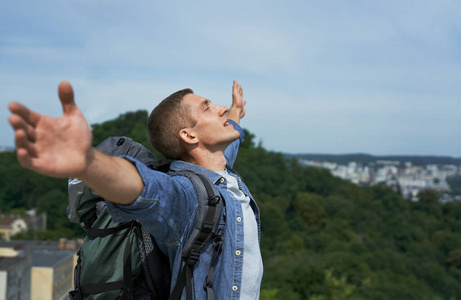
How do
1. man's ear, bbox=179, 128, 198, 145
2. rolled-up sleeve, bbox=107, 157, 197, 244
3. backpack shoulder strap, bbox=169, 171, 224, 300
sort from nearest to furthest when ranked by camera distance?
1. rolled-up sleeve, bbox=107, 157, 197, 244
2. backpack shoulder strap, bbox=169, 171, 224, 300
3. man's ear, bbox=179, 128, 198, 145

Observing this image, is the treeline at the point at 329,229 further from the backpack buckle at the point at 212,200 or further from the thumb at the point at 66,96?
the thumb at the point at 66,96

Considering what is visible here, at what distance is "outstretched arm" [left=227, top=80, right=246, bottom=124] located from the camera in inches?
129

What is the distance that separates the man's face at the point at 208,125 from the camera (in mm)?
2287

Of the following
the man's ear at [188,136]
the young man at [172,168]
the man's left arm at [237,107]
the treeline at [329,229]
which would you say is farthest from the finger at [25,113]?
the treeline at [329,229]

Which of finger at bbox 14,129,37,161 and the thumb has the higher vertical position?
the thumb

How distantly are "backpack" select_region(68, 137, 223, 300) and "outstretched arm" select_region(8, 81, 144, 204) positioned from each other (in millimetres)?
461

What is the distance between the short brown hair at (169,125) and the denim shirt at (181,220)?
25 cm

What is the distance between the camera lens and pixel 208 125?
230cm

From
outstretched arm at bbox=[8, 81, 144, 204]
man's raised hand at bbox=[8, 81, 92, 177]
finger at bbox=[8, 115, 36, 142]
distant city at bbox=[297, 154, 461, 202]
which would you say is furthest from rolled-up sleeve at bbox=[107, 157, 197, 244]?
distant city at bbox=[297, 154, 461, 202]

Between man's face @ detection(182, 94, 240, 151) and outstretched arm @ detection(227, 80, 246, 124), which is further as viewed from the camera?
outstretched arm @ detection(227, 80, 246, 124)

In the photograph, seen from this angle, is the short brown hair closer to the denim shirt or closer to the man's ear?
the man's ear

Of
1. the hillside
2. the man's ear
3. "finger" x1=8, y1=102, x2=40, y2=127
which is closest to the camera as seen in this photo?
"finger" x1=8, y1=102, x2=40, y2=127

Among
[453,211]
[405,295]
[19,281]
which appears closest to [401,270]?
[405,295]

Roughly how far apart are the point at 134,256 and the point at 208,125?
2.38ft
